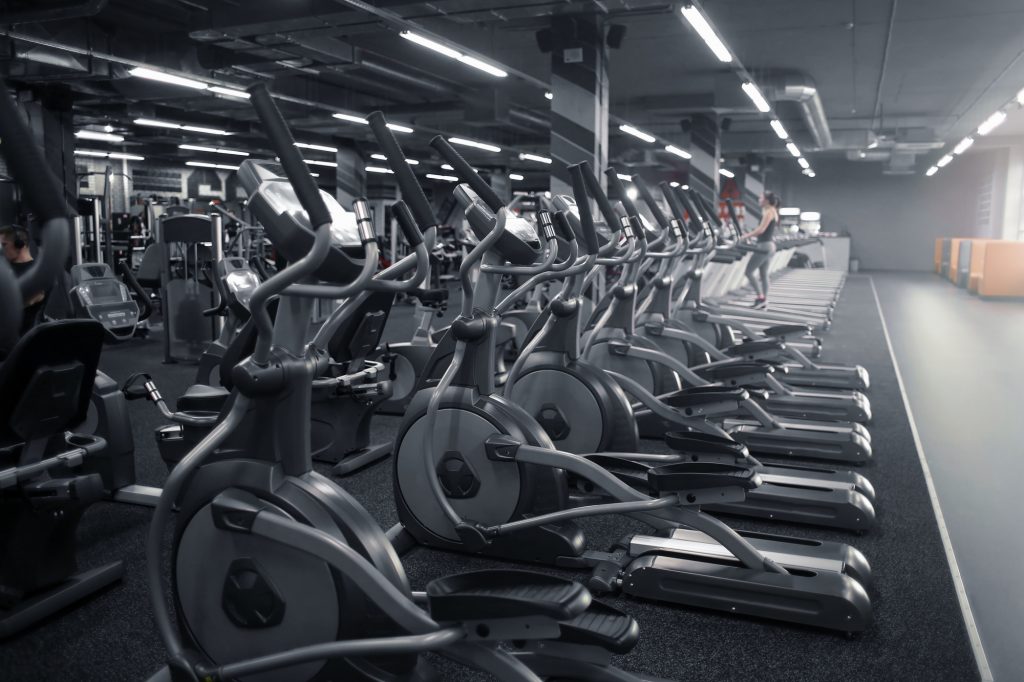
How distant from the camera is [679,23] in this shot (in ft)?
29.9

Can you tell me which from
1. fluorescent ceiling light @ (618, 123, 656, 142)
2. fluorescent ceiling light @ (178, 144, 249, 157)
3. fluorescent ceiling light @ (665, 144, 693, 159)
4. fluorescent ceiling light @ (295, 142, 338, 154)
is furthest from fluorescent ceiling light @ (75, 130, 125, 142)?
fluorescent ceiling light @ (665, 144, 693, 159)

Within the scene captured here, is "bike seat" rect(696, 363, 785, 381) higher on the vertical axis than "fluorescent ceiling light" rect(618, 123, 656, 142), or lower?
lower

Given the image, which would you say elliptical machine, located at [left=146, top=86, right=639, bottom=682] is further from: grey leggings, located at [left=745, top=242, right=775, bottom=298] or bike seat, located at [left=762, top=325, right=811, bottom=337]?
grey leggings, located at [left=745, top=242, right=775, bottom=298]

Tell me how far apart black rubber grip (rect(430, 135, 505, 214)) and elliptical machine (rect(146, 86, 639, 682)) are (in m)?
0.72

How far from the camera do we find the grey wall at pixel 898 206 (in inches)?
938

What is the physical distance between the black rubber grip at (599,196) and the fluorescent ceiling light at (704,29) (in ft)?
12.0

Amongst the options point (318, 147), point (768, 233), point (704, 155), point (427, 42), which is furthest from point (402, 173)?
point (318, 147)

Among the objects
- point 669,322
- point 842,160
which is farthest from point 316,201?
point 842,160

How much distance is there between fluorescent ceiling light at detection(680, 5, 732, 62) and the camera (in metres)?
6.76

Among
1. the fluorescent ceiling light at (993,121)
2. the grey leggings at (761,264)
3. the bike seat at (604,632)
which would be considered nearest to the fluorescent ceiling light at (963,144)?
the fluorescent ceiling light at (993,121)

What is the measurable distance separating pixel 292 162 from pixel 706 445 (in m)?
1.94

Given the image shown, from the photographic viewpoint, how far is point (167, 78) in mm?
9391

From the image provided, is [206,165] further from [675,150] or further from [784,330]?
[784,330]

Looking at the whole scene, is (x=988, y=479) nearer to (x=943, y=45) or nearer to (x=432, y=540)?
(x=432, y=540)
